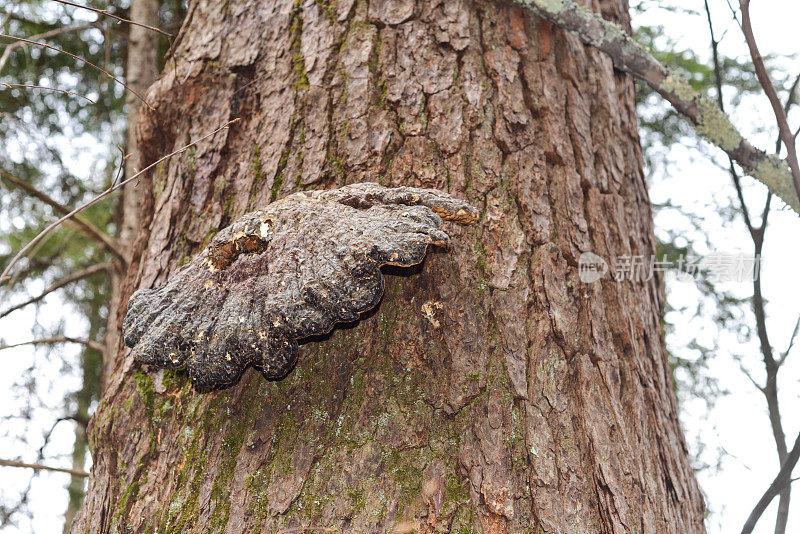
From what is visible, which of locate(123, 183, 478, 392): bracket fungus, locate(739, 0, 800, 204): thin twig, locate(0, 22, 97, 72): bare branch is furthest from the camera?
locate(0, 22, 97, 72): bare branch

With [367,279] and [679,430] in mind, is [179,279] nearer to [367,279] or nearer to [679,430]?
[367,279]

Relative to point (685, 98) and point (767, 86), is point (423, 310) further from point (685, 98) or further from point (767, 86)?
point (685, 98)

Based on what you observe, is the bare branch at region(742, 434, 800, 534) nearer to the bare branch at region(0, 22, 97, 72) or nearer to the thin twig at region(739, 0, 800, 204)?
the thin twig at region(739, 0, 800, 204)

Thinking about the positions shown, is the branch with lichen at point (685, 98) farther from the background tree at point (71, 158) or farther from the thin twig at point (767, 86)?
the background tree at point (71, 158)

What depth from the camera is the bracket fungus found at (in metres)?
1.05

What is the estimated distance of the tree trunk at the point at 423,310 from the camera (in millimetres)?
1131

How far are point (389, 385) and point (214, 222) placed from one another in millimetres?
787

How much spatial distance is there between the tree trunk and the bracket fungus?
17 cm

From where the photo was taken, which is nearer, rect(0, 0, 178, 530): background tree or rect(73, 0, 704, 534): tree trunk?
rect(73, 0, 704, 534): tree trunk

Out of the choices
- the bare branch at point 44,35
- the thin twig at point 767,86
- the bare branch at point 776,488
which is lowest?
the bare branch at point 776,488

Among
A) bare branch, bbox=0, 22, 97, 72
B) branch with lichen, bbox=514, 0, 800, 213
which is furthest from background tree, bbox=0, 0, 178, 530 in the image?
branch with lichen, bbox=514, 0, 800, 213

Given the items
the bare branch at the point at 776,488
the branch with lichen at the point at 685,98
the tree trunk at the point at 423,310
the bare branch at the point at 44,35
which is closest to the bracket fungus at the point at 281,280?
the tree trunk at the point at 423,310

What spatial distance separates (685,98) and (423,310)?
1.34m

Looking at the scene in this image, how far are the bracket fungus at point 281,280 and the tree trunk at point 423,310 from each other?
0.17m
